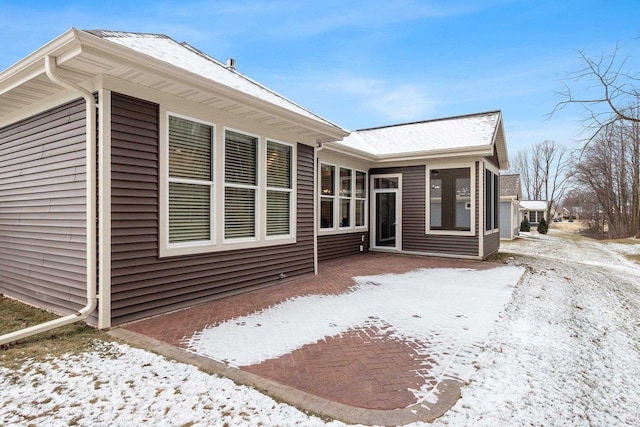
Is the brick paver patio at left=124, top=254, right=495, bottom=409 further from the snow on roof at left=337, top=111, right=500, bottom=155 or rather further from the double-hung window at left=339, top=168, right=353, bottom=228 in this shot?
the snow on roof at left=337, top=111, right=500, bottom=155

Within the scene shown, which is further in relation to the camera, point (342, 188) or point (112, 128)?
point (342, 188)

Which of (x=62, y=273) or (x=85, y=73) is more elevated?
(x=85, y=73)

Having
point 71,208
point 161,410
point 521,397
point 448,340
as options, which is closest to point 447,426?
point 521,397

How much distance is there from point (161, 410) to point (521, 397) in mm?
2568

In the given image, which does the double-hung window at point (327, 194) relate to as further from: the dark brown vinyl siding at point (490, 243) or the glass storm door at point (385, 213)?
the dark brown vinyl siding at point (490, 243)

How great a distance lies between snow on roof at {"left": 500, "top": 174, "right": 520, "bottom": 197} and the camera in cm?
2127

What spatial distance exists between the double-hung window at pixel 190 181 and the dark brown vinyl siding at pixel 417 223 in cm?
706

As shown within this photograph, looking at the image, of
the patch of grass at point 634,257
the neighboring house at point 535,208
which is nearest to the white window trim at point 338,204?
the patch of grass at point 634,257

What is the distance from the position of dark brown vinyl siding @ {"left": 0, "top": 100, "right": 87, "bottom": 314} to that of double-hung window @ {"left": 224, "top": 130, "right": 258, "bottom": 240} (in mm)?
1894

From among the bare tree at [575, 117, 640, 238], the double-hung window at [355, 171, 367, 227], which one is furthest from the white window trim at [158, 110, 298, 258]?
the bare tree at [575, 117, 640, 238]

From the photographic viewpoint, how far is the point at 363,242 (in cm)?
1098

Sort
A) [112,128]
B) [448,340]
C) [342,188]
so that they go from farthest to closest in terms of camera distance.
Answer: [342,188] → [112,128] → [448,340]

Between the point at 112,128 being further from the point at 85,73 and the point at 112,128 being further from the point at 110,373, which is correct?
the point at 110,373

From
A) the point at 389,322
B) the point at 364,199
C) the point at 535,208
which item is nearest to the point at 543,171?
the point at 535,208
